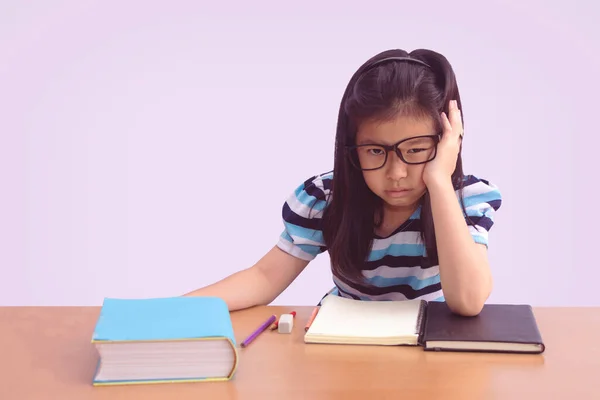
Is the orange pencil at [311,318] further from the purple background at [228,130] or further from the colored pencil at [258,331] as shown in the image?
the purple background at [228,130]

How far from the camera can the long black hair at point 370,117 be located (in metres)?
1.55

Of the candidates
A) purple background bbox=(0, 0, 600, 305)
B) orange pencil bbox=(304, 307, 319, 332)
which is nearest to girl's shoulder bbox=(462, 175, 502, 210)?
orange pencil bbox=(304, 307, 319, 332)

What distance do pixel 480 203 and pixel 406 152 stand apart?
0.26m

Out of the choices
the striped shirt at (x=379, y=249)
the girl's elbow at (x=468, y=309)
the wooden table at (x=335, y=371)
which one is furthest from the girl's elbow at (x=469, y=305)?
the striped shirt at (x=379, y=249)

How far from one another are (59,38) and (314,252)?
1763mm

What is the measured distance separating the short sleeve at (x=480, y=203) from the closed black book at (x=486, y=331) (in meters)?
0.21

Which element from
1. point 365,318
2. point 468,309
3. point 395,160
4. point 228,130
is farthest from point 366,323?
point 228,130

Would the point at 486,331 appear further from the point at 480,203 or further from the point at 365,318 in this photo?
the point at 480,203

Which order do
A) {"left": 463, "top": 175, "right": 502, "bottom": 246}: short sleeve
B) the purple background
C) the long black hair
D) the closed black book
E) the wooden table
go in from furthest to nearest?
the purple background < {"left": 463, "top": 175, "right": 502, "bottom": 246}: short sleeve < the long black hair < the closed black book < the wooden table

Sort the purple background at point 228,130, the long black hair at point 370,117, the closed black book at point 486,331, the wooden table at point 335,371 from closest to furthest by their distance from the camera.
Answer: the wooden table at point 335,371 < the closed black book at point 486,331 < the long black hair at point 370,117 < the purple background at point 228,130

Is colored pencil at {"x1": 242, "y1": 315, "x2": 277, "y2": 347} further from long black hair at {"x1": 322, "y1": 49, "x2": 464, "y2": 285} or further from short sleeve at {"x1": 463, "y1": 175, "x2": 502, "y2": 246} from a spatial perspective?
short sleeve at {"x1": 463, "y1": 175, "x2": 502, "y2": 246}

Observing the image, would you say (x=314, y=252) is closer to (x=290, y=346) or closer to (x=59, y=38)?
(x=290, y=346)

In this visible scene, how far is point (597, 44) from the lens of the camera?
3.17 m

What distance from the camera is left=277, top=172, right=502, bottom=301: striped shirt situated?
1774 millimetres
